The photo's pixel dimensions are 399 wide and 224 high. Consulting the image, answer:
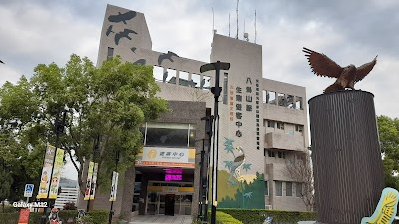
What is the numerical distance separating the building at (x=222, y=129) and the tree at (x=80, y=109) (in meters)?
5.48

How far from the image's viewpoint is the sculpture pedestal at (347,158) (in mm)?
9969

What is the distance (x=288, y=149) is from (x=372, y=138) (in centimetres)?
2587

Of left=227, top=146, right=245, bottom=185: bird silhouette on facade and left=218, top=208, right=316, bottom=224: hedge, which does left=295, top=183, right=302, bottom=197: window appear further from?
left=218, top=208, right=316, bottom=224: hedge

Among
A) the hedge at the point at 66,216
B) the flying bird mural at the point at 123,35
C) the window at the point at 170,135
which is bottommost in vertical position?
the hedge at the point at 66,216

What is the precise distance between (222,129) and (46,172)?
21.7 meters

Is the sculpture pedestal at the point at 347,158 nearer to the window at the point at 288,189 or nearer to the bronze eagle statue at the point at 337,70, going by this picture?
the bronze eagle statue at the point at 337,70

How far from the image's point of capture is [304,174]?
33.9 metres

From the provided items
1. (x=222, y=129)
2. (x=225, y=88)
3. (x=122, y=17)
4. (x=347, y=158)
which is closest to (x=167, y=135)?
(x=222, y=129)

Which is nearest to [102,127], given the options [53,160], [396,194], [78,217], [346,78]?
[78,217]

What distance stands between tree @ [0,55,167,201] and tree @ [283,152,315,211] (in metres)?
20.3

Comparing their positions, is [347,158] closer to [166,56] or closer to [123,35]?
[166,56]

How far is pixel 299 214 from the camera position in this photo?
25672 mm

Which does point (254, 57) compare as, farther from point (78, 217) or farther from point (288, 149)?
point (78, 217)

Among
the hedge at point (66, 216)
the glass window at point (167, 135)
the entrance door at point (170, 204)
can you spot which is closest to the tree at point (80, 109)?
the hedge at point (66, 216)
